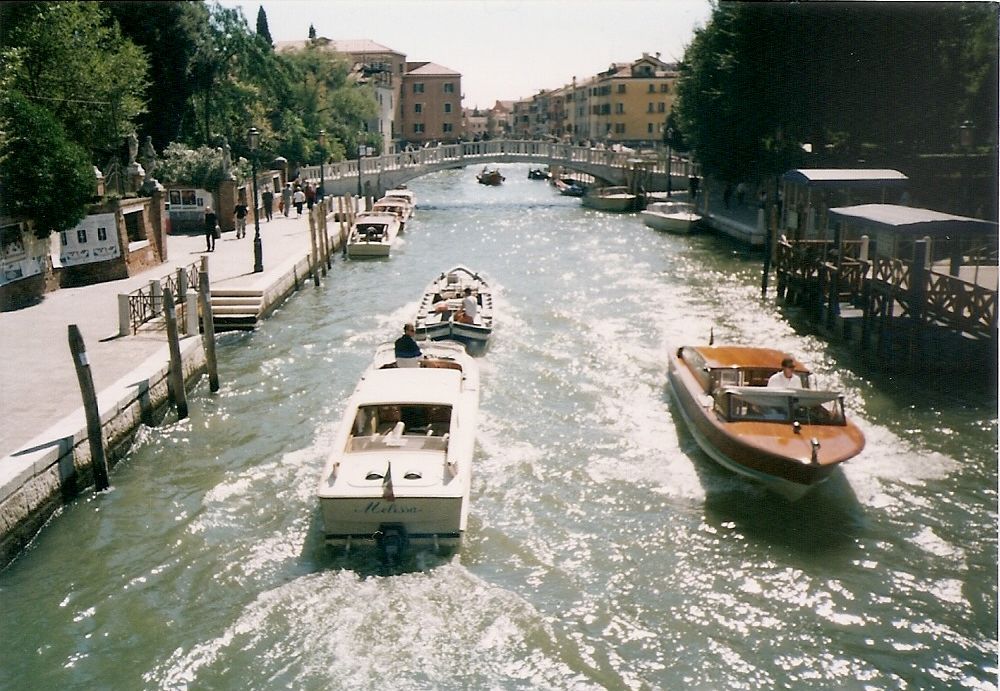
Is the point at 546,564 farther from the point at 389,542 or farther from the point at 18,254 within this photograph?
the point at 18,254

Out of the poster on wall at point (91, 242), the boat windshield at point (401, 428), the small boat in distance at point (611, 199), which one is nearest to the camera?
the boat windshield at point (401, 428)

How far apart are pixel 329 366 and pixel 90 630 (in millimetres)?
9471

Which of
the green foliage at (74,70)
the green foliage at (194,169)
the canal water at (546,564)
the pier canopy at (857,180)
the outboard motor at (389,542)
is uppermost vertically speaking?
the green foliage at (74,70)

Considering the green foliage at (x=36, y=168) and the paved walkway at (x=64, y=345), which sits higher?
the green foliage at (x=36, y=168)

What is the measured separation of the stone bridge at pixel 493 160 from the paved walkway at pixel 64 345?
24.0 metres

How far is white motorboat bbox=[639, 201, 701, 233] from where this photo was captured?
129 ft

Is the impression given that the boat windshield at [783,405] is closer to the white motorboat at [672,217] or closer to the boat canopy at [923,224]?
the boat canopy at [923,224]

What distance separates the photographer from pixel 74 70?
27.0 metres

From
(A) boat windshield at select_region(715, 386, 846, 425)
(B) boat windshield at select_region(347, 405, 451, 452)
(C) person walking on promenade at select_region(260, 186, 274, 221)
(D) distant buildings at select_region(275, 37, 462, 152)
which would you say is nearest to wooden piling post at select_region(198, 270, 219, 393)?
(B) boat windshield at select_region(347, 405, 451, 452)

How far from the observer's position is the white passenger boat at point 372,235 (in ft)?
108

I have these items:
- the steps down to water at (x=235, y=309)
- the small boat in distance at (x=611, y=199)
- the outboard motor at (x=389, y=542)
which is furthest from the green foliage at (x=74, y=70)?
the small boat in distance at (x=611, y=199)

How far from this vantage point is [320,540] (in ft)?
34.2

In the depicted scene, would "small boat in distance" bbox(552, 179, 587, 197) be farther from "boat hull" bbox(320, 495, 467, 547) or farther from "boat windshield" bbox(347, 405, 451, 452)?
"boat hull" bbox(320, 495, 467, 547)

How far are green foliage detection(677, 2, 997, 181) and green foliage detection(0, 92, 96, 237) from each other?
25980 mm
